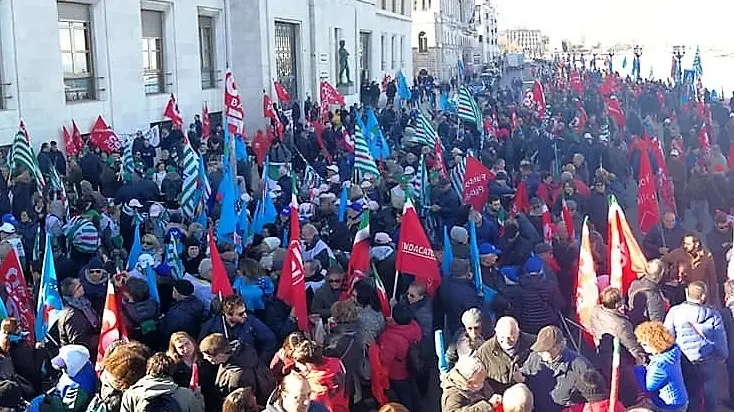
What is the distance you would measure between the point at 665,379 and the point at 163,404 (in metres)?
2.81

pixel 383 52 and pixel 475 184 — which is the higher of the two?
pixel 383 52

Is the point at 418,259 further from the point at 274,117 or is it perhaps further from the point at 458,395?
the point at 274,117

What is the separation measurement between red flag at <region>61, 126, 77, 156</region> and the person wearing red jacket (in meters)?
12.6

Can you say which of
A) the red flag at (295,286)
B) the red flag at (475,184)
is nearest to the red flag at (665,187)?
the red flag at (475,184)

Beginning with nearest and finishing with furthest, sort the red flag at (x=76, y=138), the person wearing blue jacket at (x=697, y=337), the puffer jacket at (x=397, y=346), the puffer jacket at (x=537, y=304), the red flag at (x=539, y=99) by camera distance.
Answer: the person wearing blue jacket at (x=697, y=337)
the puffer jacket at (x=397, y=346)
the puffer jacket at (x=537, y=304)
the red flag at (x=76, y=138)
the red flag at (x=539, y=99)

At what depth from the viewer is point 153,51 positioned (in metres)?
23.4

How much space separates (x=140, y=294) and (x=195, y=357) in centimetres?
131

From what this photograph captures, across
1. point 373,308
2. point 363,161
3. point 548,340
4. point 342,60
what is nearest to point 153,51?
point 342,60

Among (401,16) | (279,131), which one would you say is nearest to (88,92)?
(279,131)

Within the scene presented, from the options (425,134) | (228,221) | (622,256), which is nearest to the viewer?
(622,256)

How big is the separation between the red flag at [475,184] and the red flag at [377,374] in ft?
16.0

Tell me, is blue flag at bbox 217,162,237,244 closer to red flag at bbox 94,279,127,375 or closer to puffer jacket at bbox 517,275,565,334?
red flag at bbox 94,279,127,375

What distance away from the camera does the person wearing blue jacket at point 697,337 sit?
584 cm

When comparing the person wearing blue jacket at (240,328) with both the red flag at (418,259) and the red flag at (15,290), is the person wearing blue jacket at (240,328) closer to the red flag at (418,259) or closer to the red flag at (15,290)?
the red flag at (418,259)
